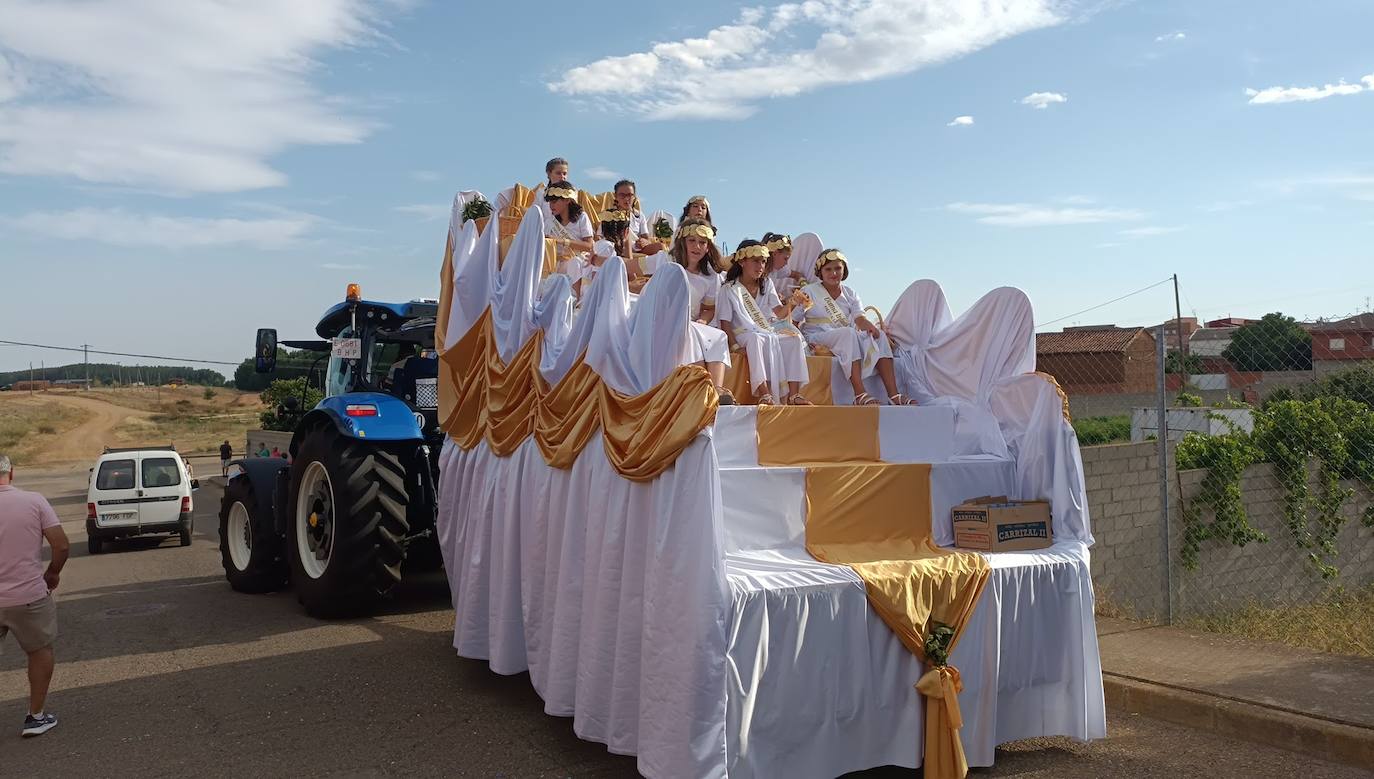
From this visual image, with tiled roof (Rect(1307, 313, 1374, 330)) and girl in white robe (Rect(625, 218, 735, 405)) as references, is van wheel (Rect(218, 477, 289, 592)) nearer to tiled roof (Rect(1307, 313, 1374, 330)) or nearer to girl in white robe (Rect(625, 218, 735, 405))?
girl in white robe (Rect(625, 218, 735, 405))

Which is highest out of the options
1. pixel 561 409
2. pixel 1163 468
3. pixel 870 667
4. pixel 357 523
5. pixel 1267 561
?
pixel 561 409

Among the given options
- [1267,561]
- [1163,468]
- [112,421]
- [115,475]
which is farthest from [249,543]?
[112,421]

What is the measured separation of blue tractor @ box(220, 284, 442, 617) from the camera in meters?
7.85

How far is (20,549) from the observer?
18.3ft

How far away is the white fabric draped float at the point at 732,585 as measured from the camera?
4.15m

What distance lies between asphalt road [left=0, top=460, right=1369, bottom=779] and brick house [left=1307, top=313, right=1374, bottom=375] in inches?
133

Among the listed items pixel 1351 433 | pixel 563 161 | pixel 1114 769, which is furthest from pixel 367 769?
pixel 1351 433

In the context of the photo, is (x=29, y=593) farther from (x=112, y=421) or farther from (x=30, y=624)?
(x=112, y=421)

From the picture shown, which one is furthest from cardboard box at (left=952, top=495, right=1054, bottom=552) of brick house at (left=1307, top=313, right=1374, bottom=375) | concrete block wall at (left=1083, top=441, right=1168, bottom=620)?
concrete block wall at (left=1083, top=441, right=1168, bottom=620)

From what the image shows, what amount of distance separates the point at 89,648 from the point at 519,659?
4.14 meters

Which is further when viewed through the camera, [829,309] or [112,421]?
[112,421]

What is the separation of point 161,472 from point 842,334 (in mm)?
13462

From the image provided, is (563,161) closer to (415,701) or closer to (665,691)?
(415,701)

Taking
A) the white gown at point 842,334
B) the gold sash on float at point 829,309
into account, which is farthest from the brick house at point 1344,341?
the gold sash on float at point 829,309
